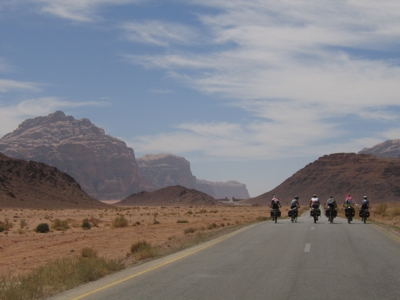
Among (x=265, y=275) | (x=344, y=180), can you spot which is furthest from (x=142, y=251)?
(x=344, y=180)

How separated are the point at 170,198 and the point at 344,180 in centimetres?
5665

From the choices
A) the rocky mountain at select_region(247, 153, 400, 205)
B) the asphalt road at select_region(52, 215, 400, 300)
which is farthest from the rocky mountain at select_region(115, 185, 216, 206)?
the asphalt road at select_region(52, 215, 400, 300)

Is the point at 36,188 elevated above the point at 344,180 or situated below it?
below

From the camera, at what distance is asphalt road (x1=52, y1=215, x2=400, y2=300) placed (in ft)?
30.8

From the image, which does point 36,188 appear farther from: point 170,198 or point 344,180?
point 344,180

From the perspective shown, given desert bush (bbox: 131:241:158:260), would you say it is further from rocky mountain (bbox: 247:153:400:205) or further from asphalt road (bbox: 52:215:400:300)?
rocky mountain (bbox: 247:153:400:205)

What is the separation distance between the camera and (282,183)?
184 meters

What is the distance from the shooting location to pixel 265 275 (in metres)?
11.3

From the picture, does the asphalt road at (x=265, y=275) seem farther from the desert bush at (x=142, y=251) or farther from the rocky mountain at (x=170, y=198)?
the rocky mountain at (x=170, y=198)

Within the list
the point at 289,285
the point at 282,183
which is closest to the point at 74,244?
the point at 289,285

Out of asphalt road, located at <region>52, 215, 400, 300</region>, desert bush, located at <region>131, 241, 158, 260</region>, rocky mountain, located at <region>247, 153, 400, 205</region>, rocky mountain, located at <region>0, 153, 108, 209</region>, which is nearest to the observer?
asphalt road, located at <region>52, 215, 400, 300</region>

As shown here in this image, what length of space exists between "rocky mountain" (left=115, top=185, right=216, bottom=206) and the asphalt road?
478 feet

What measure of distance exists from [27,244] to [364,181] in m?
135

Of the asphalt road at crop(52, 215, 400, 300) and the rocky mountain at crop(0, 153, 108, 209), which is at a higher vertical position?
the rocky mountain at crop(0, 153, 108, 209)
